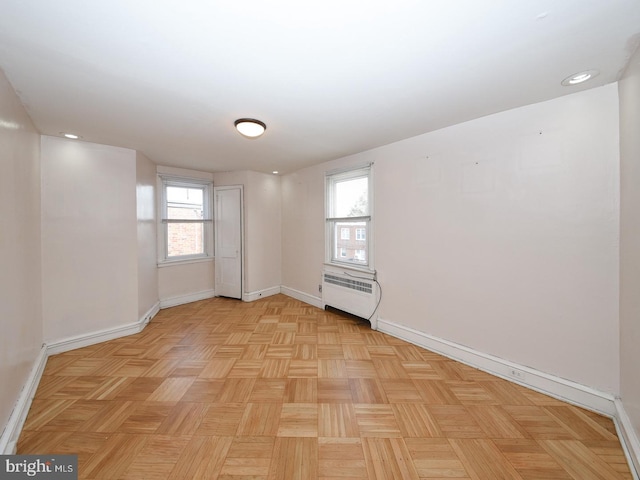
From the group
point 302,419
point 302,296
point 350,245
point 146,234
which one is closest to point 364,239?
point 350,245

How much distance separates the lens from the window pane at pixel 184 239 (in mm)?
4309

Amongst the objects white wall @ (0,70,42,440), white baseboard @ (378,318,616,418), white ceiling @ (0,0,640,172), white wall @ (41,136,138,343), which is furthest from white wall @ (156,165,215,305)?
white baseboard @ (378,318,616,418)

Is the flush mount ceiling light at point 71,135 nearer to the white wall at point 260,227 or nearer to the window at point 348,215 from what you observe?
the white wall at point 260,227

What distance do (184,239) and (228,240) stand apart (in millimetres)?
764

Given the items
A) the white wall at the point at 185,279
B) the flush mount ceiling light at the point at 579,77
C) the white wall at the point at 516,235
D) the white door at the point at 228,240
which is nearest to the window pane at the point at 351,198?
the white wall at the point at 516,235

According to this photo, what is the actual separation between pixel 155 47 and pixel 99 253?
8.79ft

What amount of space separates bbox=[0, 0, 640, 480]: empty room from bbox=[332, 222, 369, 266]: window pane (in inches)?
7.0

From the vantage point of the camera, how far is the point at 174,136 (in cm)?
273

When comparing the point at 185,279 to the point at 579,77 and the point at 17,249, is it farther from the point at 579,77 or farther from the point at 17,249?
the point at 579,77

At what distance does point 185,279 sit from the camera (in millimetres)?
4402

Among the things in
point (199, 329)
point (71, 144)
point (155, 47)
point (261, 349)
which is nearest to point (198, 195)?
point (71, 144)

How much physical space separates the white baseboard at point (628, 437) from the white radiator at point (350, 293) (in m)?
2.07

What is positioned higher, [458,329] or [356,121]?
[356,121]

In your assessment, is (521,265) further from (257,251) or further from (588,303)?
(257,251)
